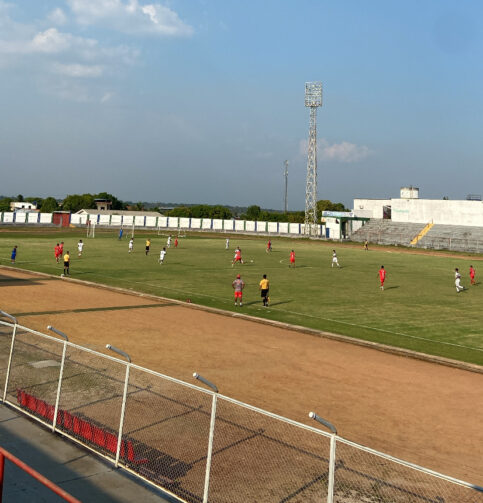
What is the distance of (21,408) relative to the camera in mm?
11359

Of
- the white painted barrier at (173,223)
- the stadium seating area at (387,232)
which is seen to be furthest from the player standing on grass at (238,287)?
the white painted barrier at (173,223)

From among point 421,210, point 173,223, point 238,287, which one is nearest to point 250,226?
point 173,223

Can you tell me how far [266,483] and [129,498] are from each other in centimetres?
224

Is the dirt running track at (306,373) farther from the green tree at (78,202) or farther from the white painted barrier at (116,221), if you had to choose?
the green tree at (78,202)

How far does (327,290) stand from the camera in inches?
1298

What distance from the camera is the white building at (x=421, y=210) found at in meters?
92.6

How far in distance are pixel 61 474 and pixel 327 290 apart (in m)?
25.8

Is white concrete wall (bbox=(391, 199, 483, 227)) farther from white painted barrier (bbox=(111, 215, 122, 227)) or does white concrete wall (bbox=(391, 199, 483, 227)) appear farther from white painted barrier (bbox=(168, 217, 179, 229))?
white painted barrier (bbox=(111, 215, 122, 227))

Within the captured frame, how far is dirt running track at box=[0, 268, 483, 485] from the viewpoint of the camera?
11055mm

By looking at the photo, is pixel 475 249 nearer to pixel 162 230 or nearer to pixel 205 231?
pixel 205 231

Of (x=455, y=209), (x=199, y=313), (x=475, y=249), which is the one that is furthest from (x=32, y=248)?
(x=455, y=209)

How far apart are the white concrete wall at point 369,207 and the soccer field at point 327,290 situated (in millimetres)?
55048

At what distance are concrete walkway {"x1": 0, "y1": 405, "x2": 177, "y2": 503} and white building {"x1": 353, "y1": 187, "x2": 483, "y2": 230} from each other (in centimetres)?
9367

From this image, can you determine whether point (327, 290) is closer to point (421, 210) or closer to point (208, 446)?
point (208, 446)
